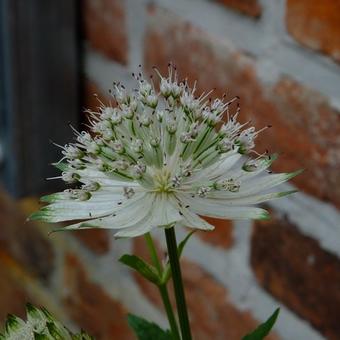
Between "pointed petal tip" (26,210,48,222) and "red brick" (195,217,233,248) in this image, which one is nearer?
"pointed petal tip" (26,210,48,222)

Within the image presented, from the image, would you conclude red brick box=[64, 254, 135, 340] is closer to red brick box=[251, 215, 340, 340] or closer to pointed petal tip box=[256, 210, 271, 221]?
red brick box=[251, 215, 340, 340]

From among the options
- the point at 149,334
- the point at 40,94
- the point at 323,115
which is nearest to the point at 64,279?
the point at 40,94

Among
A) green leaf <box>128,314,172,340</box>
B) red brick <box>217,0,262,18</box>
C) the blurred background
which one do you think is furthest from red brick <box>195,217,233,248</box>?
green leaf <box>128,314,172,340</box>

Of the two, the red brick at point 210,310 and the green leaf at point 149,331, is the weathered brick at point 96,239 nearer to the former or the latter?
the red brick at point 210,310

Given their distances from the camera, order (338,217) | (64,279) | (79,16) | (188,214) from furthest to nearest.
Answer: (64,279), (79,16), (338,217), (188,214)

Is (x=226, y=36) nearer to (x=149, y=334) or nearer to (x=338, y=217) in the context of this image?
(x=338, y=217)

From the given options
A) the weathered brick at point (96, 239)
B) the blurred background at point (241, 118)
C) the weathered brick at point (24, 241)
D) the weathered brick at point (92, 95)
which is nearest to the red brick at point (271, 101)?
the blurred background at point (241, 118)

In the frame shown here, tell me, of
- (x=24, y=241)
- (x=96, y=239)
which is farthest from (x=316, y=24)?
(x=24, y=241)
